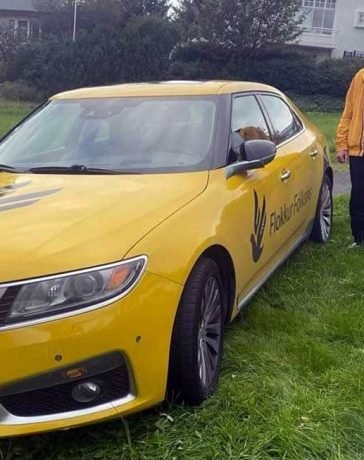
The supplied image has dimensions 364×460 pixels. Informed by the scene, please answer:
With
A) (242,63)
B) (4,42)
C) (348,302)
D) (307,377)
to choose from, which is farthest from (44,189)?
(4,42)

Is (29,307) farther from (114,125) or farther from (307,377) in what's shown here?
(114,125)

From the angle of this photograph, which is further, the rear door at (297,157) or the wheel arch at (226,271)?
the rear door at (297,157)

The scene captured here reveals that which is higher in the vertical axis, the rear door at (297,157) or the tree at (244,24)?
the tree at (244,24)

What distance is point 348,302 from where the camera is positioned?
14.3ft

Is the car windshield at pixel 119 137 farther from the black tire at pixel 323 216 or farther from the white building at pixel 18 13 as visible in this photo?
the white building at pixel 18 13

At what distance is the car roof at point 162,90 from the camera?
4098mm

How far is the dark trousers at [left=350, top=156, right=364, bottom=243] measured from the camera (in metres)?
5.52

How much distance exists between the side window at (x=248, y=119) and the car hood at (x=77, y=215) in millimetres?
742

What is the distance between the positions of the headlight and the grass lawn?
62cm

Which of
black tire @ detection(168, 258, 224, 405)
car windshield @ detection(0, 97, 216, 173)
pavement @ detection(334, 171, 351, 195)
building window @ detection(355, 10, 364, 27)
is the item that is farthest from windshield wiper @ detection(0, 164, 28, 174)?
building window @ detection(355, 10, 364, 27)

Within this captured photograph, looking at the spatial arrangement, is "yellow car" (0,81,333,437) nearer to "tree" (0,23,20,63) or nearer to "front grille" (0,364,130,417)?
"front grille" (0,364,130,417)

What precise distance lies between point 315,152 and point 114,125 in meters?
2.11

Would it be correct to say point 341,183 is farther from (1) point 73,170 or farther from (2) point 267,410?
(2) point 267,410

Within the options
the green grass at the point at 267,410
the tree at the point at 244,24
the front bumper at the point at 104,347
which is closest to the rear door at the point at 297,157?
the green grass at the point at 267,410
